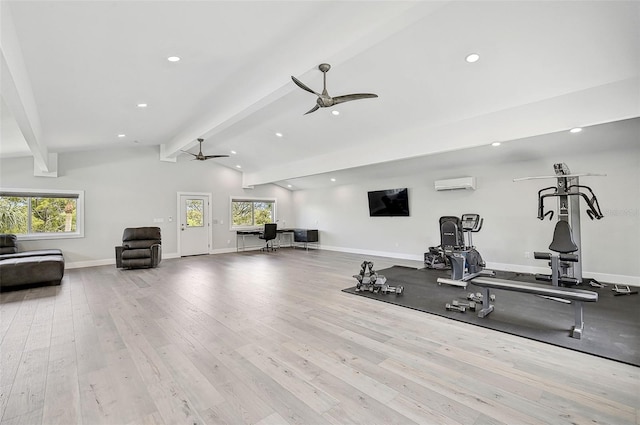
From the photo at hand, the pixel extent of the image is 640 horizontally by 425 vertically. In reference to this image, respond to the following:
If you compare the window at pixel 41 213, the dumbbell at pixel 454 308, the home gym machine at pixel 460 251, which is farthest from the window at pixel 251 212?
the dumbbell at pixel 454 308

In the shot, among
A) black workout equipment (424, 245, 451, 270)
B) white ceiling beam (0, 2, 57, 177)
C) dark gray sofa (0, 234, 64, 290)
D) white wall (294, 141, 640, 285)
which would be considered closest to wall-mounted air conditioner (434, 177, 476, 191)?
white wall (294, 141, 640, 285)

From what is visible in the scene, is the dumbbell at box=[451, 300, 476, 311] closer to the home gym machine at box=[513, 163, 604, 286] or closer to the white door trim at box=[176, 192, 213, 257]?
the home gym machine at box=[513, 163, 604, 286]

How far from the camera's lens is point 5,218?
6336 mm

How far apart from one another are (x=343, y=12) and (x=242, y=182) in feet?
25.9

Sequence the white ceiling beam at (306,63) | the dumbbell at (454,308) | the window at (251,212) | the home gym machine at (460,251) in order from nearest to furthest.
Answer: the white ceiling beam at (306,63), the dumbbell at (454,308), the home gym machine at (460,251), the window at (251,212)

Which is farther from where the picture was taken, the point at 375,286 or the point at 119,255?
the point at 119,255

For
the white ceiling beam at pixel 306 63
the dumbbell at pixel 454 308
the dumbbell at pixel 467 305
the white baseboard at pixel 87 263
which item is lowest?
the dumbbell at pixel 454 308

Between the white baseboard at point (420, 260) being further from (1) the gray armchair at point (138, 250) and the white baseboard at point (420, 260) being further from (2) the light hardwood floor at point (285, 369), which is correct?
(2) the light hardwood floor at point (285, 369)

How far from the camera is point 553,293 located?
3.02 meters

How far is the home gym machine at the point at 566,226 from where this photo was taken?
13.0 feet

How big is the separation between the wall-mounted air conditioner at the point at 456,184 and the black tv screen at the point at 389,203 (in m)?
1.00

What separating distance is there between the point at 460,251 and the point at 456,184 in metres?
2.00

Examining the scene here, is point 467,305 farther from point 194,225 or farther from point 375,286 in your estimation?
point 194,225

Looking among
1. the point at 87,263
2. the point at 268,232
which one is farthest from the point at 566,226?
the point at 87,263
